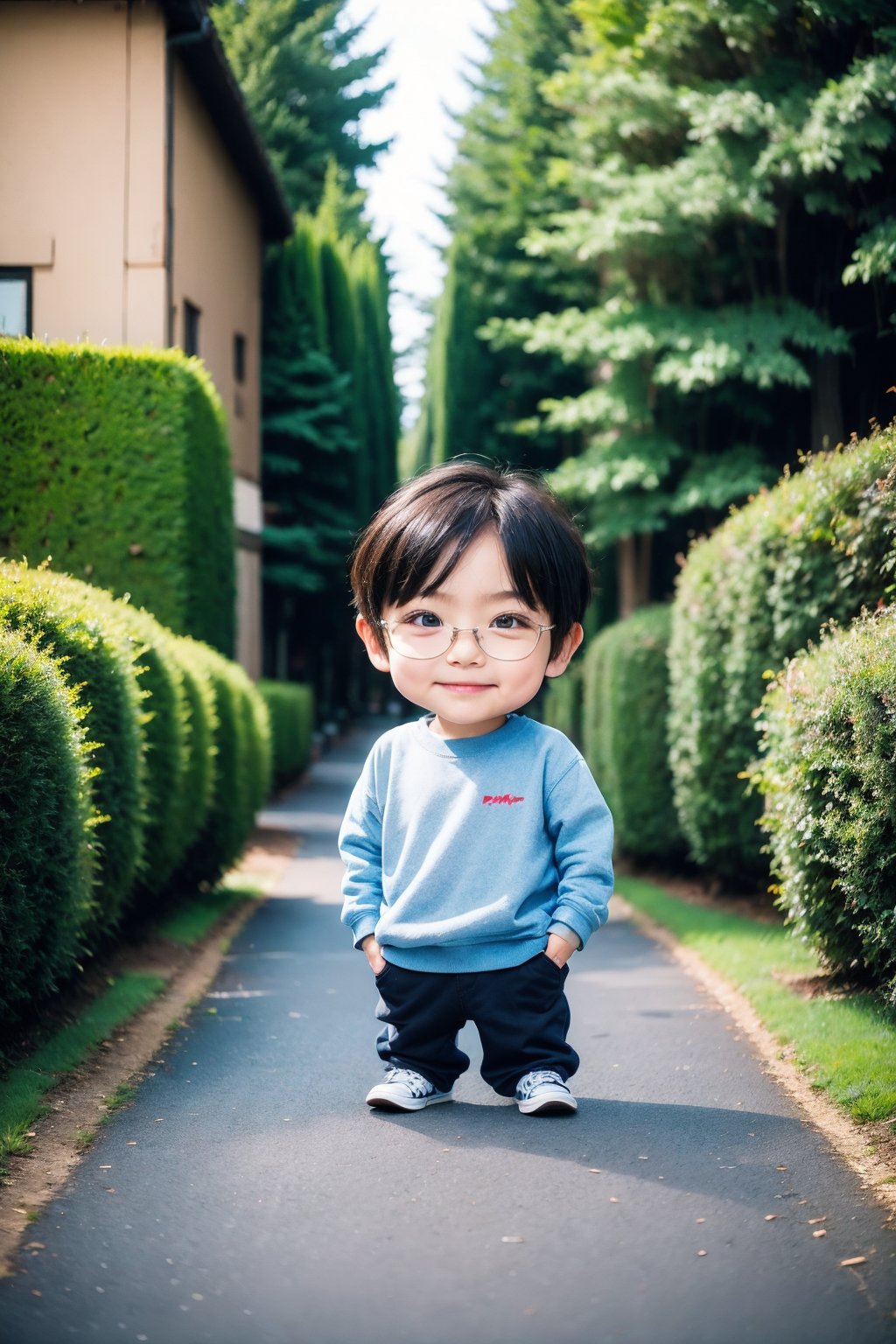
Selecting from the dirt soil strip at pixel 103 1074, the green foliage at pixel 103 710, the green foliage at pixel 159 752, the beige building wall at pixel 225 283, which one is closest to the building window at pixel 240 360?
the beige building wall at pixel 225 283

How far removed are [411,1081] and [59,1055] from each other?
1.57m

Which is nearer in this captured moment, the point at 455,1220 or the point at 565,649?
the point at 455,1220

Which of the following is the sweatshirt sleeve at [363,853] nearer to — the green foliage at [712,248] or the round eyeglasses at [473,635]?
the round eyeglasses at [473,635]

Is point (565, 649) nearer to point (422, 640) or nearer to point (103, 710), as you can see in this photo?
point (422, 640)

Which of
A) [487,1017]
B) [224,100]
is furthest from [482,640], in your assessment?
[224,100]

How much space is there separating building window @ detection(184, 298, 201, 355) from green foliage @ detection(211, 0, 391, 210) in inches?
464

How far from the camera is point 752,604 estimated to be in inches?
342

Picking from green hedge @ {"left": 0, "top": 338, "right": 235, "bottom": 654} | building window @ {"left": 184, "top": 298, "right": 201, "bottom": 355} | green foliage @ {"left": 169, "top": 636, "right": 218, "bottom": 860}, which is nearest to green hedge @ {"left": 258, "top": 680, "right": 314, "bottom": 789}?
building window @ {"left": 184, "top": 298, "right": 201, "bottom": 355}

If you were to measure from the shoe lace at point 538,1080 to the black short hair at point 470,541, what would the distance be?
1.30 metres

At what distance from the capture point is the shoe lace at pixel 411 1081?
4277 mm

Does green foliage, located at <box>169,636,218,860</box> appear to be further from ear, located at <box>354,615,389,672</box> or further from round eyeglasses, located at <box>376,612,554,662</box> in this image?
round eyeglasses, located at <box>376,612,554,662</box>

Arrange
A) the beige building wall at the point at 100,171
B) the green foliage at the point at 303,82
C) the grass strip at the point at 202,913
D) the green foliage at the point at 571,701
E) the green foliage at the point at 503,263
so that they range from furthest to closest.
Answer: the green foliage at the point at 303,82 < the green foliage at the point at 503,263 < the green foliage at the point at 571,701 < the beige building wall at the point at 100,171 < the grass strip at the point at 202,913

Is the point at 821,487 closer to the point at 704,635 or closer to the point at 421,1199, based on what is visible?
the point at 704,635

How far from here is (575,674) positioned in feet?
61.3
